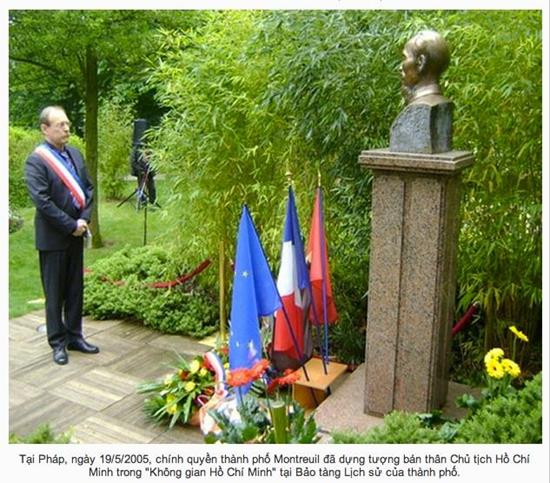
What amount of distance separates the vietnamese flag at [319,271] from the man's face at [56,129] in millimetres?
1597

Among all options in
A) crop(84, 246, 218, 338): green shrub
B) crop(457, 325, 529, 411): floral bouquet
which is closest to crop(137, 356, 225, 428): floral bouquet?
crop(84, 246, 218, 338): green shrub

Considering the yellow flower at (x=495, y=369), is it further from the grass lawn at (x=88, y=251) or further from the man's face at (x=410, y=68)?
the grass lawn at (x=88, y=251)

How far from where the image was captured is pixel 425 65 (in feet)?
9.80

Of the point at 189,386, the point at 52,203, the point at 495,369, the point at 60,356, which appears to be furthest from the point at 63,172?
the point at 495,369

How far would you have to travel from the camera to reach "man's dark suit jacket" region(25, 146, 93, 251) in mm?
4023

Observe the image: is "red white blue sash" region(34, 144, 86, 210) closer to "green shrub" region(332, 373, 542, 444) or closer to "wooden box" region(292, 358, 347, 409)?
"wooden box" region(292, 358, 347, 409)

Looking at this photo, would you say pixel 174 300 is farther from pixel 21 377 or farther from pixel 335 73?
pixel 335 73

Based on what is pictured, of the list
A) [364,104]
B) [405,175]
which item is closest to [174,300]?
[364,104]

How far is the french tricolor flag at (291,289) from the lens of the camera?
3.59 m

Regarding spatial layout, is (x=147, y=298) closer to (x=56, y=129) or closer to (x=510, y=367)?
(x=56, y=129)

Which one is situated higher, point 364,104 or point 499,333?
point 364,104

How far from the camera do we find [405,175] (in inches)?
121
